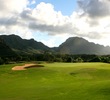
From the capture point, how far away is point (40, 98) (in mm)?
29047

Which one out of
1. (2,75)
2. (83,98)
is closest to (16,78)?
(2,75)

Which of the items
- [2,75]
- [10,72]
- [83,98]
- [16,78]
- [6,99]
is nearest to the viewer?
[83,98]

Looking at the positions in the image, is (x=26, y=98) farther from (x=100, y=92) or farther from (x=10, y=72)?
(x=10, y=72)

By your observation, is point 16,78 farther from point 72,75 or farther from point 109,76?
point 109,76

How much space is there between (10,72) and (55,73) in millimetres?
9602

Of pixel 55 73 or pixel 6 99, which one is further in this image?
pixel 55 73

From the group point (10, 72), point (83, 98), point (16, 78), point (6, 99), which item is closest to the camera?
point (83, 98)

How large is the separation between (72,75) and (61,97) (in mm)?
25631

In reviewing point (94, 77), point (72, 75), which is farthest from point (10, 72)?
point (94, 77)

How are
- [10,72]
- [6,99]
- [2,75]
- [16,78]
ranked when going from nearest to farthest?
[6,99] → [16,78] → [2,75] → [10,72]

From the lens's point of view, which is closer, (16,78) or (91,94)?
(91,94)

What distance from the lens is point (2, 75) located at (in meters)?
54.8

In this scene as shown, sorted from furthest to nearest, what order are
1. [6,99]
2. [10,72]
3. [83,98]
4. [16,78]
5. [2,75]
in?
[10,72] < [2,75] < [16,78] < [6,99] < [83,98]

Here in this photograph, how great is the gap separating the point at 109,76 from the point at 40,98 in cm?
2690
